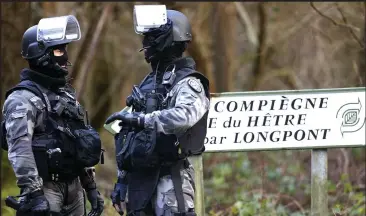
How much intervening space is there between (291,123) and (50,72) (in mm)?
2774

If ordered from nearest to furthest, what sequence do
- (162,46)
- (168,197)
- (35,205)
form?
(35,205) → (168,197) → (162,46)

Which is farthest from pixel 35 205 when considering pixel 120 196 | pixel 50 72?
pixel 50 72

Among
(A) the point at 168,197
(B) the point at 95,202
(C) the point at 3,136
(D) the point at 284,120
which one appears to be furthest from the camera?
(D) the point at 284,120

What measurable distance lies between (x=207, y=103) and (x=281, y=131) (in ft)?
6.27

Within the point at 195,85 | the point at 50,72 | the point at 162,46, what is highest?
the point at 162,46

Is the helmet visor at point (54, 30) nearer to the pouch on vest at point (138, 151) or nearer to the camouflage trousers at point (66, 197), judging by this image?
the pouch on vest at point (138, 151)

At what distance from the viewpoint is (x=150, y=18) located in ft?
21.3

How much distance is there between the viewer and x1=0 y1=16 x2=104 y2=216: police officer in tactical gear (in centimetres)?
613

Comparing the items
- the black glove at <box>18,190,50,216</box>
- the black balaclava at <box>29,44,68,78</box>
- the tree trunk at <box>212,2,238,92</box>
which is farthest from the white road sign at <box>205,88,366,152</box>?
the tree trunk at <box>212,2,238,92</box>

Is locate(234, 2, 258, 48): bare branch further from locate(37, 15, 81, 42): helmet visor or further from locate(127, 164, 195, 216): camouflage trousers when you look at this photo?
locate(127, 164, 195, 216): camouflage trousers

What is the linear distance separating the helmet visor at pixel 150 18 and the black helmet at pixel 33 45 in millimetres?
625

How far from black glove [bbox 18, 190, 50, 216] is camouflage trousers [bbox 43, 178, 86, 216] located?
0.94ft

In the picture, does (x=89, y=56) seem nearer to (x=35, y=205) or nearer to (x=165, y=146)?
(x=165, y=146)

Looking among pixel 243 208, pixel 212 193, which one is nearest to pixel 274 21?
pixel 212 193
